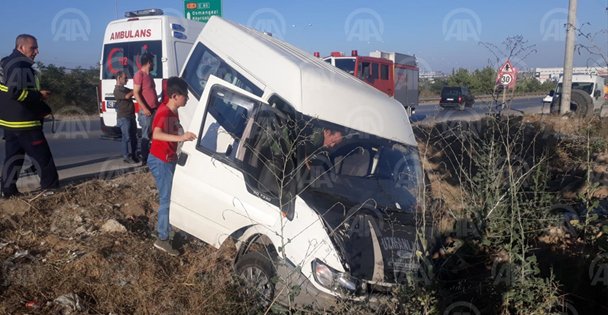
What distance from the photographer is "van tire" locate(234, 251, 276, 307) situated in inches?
148

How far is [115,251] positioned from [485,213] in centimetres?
329

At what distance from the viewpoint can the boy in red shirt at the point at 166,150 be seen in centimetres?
476

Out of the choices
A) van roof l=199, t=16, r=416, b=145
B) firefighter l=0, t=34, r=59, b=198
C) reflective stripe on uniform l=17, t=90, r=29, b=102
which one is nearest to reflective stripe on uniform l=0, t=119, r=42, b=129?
firefighter l=0, t=34, r=59, b=198

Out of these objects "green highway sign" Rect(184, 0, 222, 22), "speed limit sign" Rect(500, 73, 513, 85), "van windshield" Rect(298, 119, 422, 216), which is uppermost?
"green highway sign" Rect(184, 0, 222, 22)

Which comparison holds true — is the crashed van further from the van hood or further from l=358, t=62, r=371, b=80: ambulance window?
l=358, t=62, r=371, b=80: ambulance window

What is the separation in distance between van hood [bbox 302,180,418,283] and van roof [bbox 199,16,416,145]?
0.70 m

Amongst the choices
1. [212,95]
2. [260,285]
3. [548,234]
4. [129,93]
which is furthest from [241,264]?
[129,93]

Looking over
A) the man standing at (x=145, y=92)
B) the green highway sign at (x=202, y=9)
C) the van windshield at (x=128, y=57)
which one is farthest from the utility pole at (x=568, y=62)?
the man standing at (x=145, y=92)

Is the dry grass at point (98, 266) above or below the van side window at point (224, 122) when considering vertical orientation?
below

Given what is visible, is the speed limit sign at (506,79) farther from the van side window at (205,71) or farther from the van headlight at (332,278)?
the van headlight at (332,278)

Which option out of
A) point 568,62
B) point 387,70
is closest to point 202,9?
point 387,70

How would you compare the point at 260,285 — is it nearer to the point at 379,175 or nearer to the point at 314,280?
the point at 314,280

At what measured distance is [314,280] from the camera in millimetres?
3574

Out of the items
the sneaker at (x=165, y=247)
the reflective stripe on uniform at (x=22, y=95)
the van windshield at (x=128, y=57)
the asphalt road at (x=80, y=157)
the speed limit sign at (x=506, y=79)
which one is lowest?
the asphalt road at (x=80, y=157)
